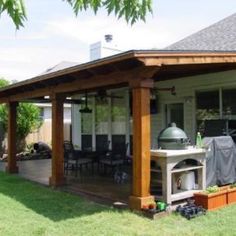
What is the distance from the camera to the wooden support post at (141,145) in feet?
22.1

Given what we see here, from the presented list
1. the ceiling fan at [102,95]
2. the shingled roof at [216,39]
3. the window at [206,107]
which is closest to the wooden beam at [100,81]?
the ceiling fan at [102,95]

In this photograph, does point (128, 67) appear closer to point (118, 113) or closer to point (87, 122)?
point (118, 113)

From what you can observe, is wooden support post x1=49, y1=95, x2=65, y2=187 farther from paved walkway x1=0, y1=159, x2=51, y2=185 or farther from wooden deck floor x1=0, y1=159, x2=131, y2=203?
paved walkway x1=0, y1=159, x2=51, y2=185

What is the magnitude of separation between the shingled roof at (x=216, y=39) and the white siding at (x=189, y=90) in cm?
76

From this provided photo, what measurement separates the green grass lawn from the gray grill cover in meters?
0.74

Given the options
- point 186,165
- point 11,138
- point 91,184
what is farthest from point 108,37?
point 186,165

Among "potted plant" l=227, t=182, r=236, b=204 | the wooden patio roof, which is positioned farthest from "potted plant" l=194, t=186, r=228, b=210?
the wooden patio roof

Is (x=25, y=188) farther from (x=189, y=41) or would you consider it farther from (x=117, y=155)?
(x=189, y=41)

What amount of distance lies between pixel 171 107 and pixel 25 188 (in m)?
4.80

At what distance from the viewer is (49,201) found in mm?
7805

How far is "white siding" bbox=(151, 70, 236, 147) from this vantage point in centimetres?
950

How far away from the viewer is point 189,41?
43.4 feet

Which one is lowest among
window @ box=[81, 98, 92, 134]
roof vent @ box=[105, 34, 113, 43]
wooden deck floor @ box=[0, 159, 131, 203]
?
wooden deck floor @ box=[0, 159, 131, 203]

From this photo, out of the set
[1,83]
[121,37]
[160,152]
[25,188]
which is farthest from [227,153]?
[121,37]
